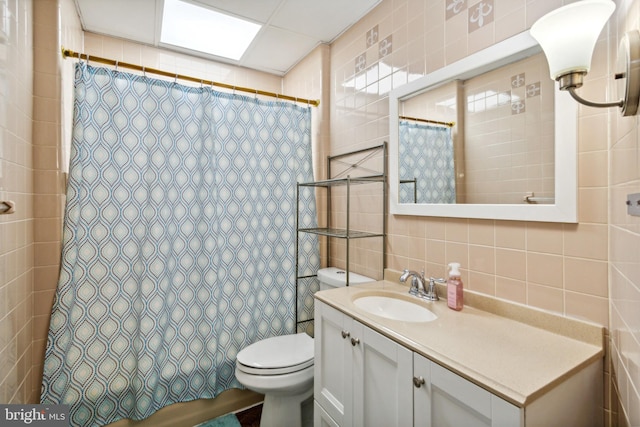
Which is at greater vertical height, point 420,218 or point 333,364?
point 420,218

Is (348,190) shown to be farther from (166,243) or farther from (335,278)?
(166,243)

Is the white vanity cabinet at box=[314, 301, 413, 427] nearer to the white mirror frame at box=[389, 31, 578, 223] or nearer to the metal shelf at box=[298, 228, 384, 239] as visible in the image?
the metal shelf at box=[298, 228, 384, 239]

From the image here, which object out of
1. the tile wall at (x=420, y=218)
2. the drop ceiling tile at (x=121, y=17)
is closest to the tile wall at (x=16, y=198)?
the tile wall at (x=420, y=218)

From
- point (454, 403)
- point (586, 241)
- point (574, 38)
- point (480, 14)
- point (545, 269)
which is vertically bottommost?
point (454, 403)

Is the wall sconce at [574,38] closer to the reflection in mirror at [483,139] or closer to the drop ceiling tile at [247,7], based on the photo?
the reflection in mirror at [483,139]

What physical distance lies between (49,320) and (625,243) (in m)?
2.21

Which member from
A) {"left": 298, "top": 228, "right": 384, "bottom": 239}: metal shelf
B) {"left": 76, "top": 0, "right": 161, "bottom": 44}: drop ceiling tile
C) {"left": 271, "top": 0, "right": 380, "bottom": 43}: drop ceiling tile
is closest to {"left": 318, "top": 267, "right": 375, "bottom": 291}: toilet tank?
{"left": 298, "top": 228, "right": 384, "bottom": 239}: metal shelf

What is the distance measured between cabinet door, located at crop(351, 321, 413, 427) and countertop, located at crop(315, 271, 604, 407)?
1.8 inches


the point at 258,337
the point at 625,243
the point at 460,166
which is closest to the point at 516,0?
the point at 460,166

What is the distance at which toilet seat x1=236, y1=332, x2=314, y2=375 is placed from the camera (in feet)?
4.94

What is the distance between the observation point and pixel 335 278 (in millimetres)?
1858

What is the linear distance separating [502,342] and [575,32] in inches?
34.1

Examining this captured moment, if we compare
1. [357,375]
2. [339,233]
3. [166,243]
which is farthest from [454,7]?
[166,243]

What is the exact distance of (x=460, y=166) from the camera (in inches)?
52.0
